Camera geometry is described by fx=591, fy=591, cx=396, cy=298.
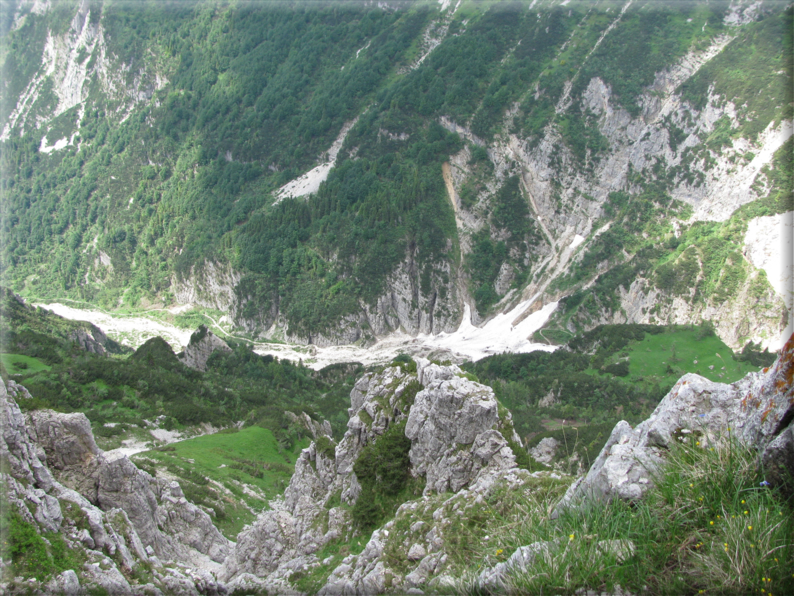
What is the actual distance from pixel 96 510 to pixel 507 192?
148 metres

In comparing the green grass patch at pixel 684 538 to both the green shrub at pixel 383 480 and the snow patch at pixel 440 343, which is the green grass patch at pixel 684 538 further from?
the snow patch at pixel 440 343

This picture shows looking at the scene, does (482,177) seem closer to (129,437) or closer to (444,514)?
(129,437)

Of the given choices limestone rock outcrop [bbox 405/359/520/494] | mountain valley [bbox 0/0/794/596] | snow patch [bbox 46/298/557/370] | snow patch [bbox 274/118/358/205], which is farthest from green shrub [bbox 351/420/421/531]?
snow patch [bbox 274/118/358/205]

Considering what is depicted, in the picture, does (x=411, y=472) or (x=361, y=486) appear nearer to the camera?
(x=411, y=472)

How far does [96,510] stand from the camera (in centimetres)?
1745

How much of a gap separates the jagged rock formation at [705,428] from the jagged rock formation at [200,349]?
3460 inches

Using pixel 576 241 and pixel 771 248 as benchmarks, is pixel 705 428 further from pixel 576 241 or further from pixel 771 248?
pixel 576 241

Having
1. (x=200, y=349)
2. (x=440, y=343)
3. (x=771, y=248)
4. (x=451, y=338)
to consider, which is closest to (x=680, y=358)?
(x=771, y=248)

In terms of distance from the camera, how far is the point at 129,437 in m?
44.4

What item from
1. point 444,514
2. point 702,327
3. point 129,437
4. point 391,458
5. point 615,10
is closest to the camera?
point 444,514

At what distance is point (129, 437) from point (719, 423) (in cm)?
4395

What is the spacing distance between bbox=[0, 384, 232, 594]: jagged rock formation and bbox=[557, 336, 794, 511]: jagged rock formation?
38.8 ft

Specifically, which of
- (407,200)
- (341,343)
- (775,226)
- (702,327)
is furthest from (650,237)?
(341,343)

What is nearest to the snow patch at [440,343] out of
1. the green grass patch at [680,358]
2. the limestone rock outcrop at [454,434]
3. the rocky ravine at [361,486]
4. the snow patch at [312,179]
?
the green grass patch at [680,358]
